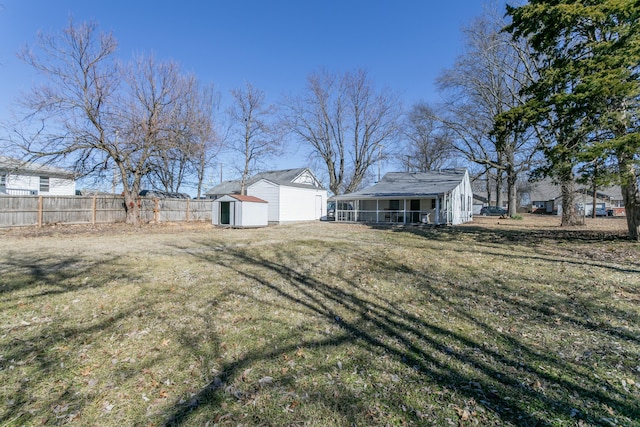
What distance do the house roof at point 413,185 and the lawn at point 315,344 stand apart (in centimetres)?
1427

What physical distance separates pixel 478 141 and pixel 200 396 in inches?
1223

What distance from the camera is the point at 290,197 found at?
2338 cm

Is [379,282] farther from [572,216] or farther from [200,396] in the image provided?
[572,216]

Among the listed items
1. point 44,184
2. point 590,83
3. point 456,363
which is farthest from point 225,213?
point 44,184

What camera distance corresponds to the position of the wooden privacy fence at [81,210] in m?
14.0

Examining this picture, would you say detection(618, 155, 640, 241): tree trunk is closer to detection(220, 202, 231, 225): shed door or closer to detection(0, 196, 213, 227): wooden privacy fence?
detection(220, 202, 231, 225): shed door

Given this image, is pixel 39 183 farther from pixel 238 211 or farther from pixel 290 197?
pixel 290 197

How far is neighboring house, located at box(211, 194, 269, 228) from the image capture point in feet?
57.0

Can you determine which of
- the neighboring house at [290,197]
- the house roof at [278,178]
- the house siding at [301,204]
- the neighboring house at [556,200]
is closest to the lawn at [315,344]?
the neighboring house at [290,197]

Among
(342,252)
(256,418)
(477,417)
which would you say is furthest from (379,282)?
(256,418)

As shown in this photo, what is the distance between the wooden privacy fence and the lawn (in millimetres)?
10082

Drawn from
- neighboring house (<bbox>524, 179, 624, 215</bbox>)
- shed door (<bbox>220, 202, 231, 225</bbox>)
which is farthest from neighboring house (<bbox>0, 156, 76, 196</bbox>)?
neighboring house (<bbox>524, 179, 624, 215</bbox>)

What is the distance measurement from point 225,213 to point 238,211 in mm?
1141

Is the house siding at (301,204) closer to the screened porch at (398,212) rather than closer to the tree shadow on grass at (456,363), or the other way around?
the screened porch at (398,212)
